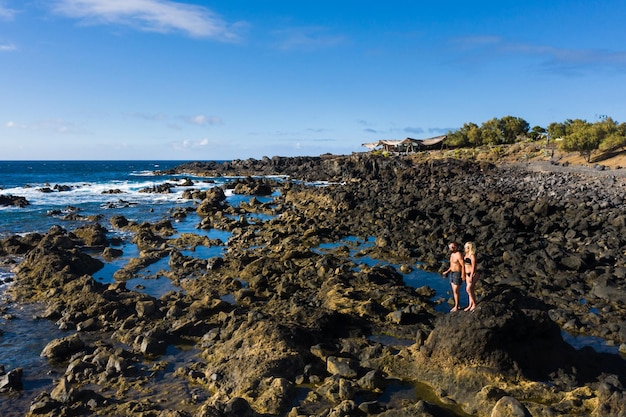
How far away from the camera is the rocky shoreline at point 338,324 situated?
32.7 ft

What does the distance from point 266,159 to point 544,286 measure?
371 ft

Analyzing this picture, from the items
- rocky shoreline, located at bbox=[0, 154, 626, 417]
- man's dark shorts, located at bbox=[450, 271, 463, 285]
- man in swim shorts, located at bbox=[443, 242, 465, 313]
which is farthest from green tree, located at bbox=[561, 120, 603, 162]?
man's dark shorts, located at bbox=[450, 271, 463, 285]

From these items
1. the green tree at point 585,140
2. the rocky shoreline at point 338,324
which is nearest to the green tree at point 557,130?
the green tree at point 585,140

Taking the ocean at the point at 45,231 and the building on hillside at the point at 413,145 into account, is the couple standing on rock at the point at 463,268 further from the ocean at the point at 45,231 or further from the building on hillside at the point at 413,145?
the building on hillside at the point at 413,145

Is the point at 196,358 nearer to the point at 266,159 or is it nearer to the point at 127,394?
the point at 127,394

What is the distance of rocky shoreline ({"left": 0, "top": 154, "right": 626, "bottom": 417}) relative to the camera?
32.7 ft

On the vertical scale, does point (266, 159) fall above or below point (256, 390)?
above

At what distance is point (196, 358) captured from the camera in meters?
12.4

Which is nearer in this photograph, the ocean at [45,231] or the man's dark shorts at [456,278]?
the ocean at [45,231]

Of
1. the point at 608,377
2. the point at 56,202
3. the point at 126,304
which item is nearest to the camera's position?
the point at 608,377

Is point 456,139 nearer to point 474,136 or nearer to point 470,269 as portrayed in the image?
point 474,136

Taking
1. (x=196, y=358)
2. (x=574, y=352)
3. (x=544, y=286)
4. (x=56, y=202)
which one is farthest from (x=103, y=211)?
(x=574, y=352)

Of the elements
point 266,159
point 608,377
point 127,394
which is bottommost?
point 127,394

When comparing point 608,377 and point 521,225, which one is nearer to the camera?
point 608,377
